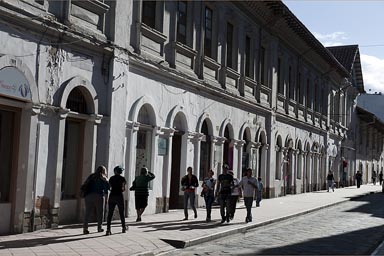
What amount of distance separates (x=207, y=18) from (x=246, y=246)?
444 inches

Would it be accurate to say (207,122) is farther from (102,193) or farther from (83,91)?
(102,193)

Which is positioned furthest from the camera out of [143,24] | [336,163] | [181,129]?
[336,163]

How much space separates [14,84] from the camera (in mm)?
11125

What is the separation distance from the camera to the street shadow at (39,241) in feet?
32.4

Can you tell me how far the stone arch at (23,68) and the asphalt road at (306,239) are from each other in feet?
14.5

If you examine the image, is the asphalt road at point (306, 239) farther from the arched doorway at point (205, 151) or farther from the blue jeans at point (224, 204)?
the arched doorway at point (205, 151)

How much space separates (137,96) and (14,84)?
5299 millimetres

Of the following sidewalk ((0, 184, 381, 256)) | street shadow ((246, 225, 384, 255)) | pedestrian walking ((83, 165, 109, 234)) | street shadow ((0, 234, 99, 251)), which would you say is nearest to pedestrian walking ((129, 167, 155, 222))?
sidewalk ((0, 184, 381, 256))

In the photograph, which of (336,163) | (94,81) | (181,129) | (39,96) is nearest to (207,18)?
(181,129)

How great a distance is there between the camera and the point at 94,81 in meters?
14.0

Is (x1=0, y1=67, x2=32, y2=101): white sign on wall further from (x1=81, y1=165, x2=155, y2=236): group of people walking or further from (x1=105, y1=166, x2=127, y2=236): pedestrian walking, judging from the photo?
(x1=105, y1=166, x2=127, y2=236): pedestrian walking

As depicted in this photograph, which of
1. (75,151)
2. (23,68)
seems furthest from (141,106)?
(23,68)

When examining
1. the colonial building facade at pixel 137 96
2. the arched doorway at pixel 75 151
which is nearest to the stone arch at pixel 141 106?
the colonial building facade at pixel 137 96

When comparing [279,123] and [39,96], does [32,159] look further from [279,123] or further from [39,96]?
[279,123]
